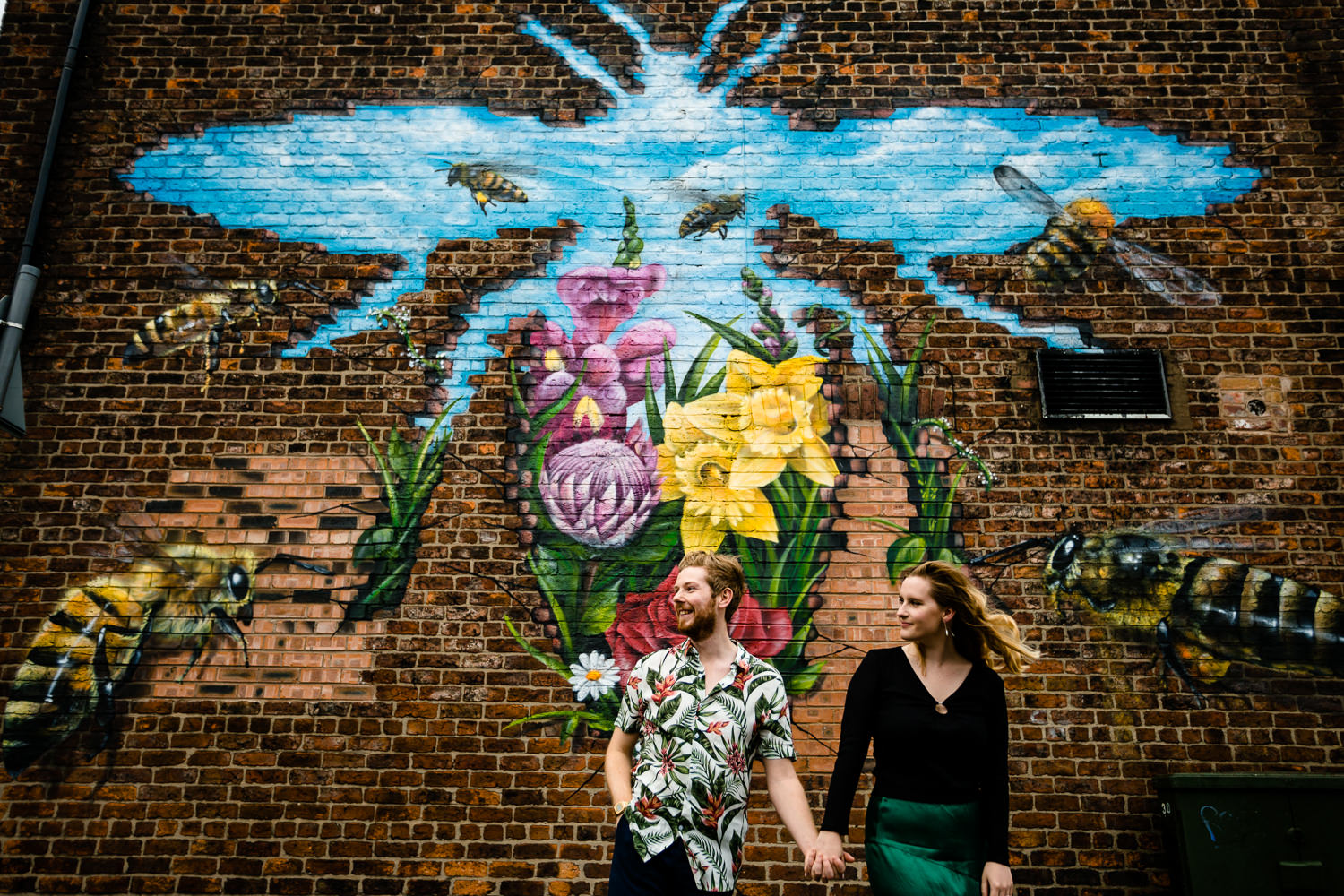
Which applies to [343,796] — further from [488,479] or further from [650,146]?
[650,146]

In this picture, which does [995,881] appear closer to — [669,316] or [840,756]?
[840,756]

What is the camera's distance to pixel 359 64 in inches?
205

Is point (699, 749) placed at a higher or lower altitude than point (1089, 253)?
lower

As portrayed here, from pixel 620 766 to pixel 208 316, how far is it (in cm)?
369

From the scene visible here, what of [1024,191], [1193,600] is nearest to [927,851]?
[1193,600]

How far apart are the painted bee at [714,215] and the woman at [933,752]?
269 centimetres

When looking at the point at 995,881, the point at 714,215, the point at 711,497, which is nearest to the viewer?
the point at 995,881

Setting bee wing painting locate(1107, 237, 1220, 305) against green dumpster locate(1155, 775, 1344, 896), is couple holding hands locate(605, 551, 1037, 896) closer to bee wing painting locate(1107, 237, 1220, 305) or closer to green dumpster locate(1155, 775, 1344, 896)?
green dumpster locate(1155, 775, 1344, 896)

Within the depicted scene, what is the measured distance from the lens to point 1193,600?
4438mm

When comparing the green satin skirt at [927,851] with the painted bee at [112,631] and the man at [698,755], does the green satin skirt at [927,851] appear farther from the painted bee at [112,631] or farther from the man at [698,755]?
the painted bee at [112,631]

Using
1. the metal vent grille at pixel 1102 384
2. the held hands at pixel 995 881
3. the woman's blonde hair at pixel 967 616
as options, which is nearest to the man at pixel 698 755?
the held hands at pixel 995 881

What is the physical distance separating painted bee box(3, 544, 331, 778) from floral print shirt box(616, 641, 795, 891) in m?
2.54

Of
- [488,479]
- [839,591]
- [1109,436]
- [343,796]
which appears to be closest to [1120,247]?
[1109,436]

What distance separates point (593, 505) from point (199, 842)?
7.94 feet
